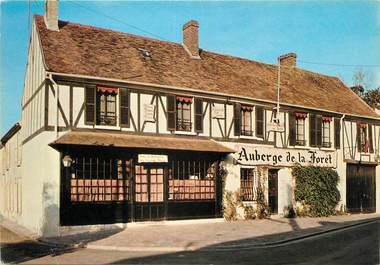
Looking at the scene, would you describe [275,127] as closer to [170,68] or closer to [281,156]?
[281,156]

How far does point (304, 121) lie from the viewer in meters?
25.3

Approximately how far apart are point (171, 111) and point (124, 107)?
222 centimetres

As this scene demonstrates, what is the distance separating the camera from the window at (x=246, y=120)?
22658 millimetres

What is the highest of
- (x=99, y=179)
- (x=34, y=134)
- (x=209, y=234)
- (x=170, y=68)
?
(x=170, y=68)

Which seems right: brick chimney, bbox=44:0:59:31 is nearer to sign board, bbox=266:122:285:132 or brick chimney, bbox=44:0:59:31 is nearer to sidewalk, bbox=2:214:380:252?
sidewalk, bbox=2:214:380:252

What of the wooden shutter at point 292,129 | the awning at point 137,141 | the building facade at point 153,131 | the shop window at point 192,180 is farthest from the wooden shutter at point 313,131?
the shop window at point 192,180

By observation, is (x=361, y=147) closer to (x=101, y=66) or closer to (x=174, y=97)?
(x=174, y=97)

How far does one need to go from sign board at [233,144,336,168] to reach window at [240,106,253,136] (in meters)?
0.79

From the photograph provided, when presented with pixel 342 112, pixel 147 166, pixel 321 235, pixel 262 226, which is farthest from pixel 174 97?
pixel 342 112

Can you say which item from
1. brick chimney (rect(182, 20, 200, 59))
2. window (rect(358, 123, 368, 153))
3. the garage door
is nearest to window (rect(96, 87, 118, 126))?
brick chimney (rect(182, 20, 200, 59))

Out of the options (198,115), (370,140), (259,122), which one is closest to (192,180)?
(198,115)

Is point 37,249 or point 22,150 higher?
point 22,150

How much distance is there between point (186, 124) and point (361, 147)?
41.3 ft

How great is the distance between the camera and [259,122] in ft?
75.9
